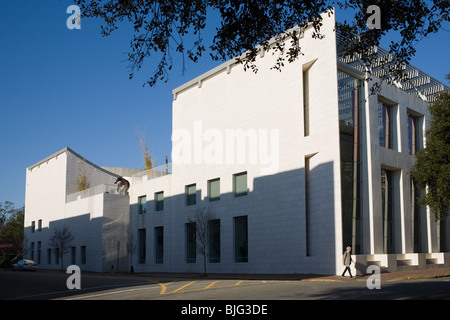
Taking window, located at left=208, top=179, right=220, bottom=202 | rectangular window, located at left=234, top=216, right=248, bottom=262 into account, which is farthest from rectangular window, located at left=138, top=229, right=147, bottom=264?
rectangular window, located at left=234, top=216, right=248, bottom=262

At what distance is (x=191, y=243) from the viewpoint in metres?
41.0

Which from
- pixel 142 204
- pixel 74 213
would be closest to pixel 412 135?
pixel 142 204

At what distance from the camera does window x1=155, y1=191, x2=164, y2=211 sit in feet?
149

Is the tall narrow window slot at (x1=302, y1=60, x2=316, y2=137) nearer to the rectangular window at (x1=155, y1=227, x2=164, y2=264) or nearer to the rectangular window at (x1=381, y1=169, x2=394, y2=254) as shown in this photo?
the rectangular window at (x1=381, y1=169, x2=394, y2=254)

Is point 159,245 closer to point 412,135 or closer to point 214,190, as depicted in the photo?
point 214,190

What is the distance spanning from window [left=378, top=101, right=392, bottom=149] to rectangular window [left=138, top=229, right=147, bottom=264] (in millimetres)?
24889

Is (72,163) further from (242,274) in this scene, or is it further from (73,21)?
(73,21)

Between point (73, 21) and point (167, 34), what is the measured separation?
2265 millimetres

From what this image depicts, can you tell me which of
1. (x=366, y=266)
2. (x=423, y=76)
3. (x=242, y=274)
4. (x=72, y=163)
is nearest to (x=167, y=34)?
(x=366, y=266)

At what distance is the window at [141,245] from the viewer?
47.1 meters

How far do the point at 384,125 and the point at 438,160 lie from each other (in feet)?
14.9

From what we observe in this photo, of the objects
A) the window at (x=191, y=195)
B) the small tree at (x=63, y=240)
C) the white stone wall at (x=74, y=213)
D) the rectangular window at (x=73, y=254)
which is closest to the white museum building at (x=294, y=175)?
A: the window at (x=191, y=195)

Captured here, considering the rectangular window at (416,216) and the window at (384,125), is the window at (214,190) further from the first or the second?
the rectangular window at (416,216)

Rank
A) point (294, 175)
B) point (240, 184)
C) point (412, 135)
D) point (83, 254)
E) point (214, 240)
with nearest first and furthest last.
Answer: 1. point (294, 175)
2. point (240, 184)
3. point (412, 135)
4. point (214, 240)
5. point (83, 254)
